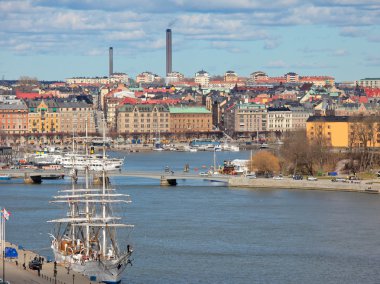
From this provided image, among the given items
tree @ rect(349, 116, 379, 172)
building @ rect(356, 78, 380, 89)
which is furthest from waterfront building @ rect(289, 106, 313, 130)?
building @ rect(356, 78, 380, 89)

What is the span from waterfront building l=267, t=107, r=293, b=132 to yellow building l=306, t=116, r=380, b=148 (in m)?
36.2

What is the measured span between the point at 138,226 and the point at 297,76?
484ft

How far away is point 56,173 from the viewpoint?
2200 inches

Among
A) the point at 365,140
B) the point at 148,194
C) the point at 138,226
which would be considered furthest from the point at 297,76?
the point at 138,226

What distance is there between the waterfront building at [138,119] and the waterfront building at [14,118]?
720 cm

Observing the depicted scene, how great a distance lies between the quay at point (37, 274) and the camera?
26097mm

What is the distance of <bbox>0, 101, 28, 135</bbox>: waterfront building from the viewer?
342 feet

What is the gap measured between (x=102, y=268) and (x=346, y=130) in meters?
42.3

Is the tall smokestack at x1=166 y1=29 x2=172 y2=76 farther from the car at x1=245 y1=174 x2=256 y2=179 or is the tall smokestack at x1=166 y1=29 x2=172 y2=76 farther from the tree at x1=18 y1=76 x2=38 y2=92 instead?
the car at x1=245 y1=174 x2=256 y2=179

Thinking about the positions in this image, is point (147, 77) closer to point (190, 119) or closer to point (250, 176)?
point (190, 119)

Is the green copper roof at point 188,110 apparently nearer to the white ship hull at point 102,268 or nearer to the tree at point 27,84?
the tree at point 27,84

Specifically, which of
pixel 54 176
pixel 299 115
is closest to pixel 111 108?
pixel 299 115

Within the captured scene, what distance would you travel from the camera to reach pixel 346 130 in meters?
69.2

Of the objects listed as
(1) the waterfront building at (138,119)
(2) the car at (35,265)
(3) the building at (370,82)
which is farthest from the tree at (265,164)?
(3) the building at (370,82)
